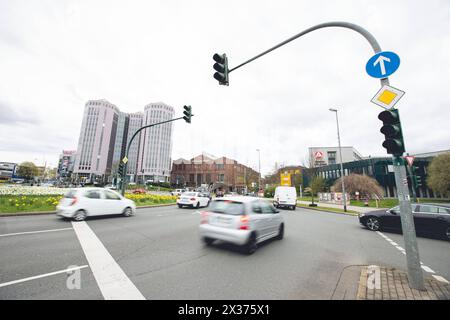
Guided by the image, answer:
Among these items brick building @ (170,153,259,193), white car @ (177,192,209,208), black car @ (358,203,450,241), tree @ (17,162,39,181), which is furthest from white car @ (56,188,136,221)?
tree @ (17,162,39,181)

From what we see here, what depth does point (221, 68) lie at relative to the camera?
5.98 m

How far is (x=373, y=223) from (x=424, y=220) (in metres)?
1.80

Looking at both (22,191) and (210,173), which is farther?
(210,173)

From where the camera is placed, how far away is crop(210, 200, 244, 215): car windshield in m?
5.34

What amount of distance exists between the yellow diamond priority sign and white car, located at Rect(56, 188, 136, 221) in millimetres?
10985

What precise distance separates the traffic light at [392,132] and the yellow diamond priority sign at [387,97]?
15 cm

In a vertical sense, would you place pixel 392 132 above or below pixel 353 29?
below

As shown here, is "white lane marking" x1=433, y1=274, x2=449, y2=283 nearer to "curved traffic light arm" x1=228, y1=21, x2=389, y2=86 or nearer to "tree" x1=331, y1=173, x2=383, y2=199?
"curved traffic light arm" x1=228, y1=21, x2=389, y2=86

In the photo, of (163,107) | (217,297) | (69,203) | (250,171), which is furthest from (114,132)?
(217,297)

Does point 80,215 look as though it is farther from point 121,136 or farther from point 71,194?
point 121,136

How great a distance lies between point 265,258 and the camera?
492cm

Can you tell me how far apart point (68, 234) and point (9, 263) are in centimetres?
252

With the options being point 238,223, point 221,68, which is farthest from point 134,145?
point 238,223
